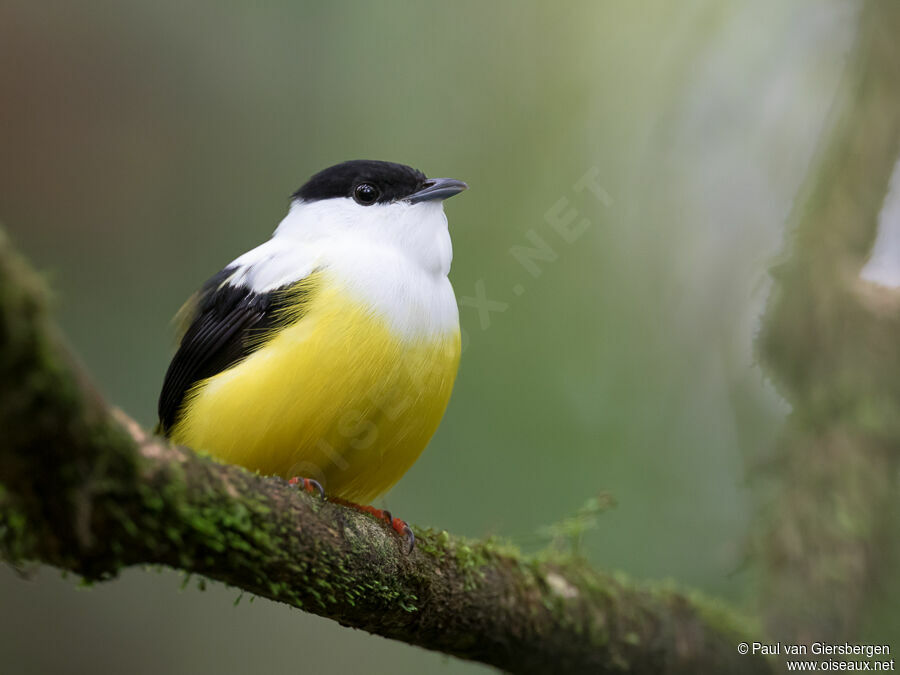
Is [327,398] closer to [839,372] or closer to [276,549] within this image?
[276,549]

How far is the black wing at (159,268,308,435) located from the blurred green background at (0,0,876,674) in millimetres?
2176

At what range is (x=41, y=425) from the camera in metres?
1.39

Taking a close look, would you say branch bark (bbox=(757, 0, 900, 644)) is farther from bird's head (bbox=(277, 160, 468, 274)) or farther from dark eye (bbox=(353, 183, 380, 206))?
dark eye (bbox=(353, 183, 380, 206))

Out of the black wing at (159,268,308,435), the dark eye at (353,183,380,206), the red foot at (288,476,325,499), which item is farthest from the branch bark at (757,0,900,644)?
the black wing at (159,268,308,435)

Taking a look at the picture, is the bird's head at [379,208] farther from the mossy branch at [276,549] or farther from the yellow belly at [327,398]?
the mossy branch at [276,549]

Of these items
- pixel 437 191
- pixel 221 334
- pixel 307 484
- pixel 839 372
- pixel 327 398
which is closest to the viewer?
pixel 307 484

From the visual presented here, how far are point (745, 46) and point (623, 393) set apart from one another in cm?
264

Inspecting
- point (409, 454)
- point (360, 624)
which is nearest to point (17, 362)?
point (360, 624)

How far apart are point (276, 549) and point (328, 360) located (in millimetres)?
877

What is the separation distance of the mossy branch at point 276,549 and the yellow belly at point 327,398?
1.27 ft

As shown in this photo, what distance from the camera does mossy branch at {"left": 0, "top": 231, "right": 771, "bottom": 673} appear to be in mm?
1389

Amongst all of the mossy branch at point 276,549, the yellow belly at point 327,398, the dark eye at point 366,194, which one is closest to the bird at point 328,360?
the yellow belly at point 327,398

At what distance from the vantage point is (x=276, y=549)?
196 centimetres

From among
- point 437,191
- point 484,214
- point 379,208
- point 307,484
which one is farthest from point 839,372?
point 484,214
